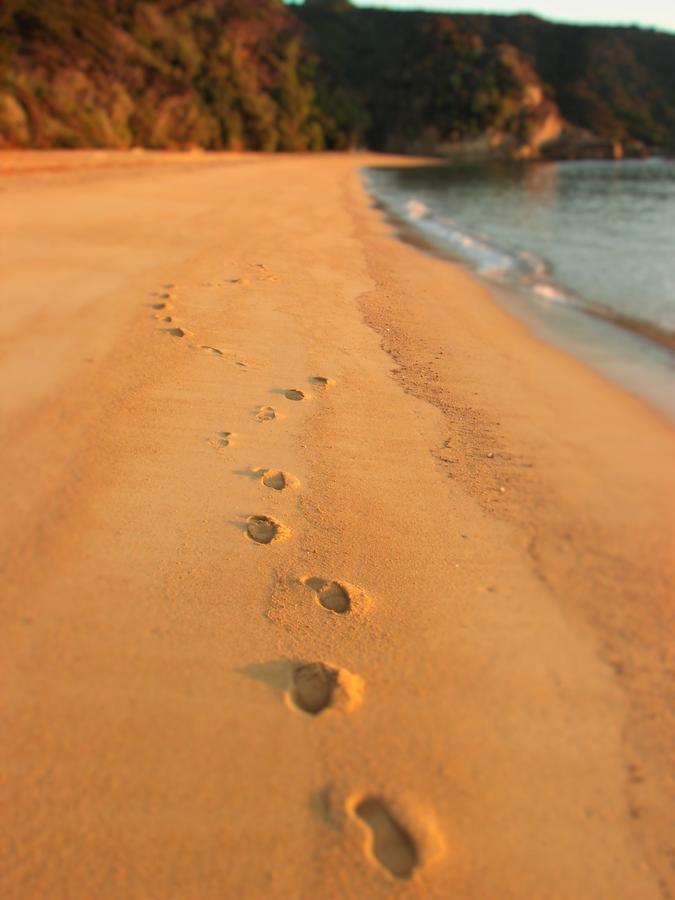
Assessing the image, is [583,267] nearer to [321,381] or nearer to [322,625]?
[321,381]

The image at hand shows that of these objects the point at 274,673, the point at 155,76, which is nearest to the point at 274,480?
the point at 274,673

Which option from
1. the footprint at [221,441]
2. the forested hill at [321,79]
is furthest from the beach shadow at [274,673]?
the forested hill at [321,79]

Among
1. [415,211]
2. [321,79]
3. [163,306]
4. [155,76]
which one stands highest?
[321,79]

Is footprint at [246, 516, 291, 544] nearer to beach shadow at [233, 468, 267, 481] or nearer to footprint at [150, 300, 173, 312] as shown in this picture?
beach shadow at [233, 468, 267, 481]

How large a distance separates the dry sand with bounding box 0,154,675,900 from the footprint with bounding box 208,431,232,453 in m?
0.03

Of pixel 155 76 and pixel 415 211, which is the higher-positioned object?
pixel 155 76

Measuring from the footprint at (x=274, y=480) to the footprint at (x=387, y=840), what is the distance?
1.20 metres

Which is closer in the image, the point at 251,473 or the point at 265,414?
the point at 251,473

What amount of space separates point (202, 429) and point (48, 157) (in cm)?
2056

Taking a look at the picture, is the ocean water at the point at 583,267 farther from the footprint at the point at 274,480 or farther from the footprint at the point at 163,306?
the footprint at the point at 163,306

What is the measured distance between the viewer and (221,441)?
8.44 ft

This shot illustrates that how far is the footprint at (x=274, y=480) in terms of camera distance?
2.28 metres

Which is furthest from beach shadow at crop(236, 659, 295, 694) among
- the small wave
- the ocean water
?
the small wave

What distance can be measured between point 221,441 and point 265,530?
2.13 feet
